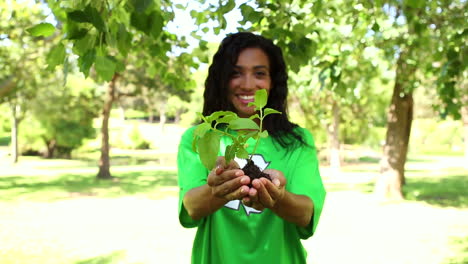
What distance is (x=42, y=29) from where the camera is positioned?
1.87m

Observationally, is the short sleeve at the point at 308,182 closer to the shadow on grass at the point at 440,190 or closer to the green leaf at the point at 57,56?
the green leaf at the point at 57,56

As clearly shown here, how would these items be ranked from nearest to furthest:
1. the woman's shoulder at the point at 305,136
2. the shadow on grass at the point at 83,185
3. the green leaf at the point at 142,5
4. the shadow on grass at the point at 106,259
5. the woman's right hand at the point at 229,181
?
the woman's right hand at the point at 229,181
the green leaf at the point at 142,5
the woman's shoulder at the point at 305,136
the shadow on grass at the point at 106,259
the shadow on grass at the point at 83,185

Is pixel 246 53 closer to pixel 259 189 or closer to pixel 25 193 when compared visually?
pixel 259 189

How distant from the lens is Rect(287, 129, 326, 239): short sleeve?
188 cm

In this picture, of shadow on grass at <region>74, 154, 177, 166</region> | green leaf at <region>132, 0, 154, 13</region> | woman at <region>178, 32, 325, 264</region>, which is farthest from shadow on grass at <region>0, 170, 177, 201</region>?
green leaf at <region>132, 0, 154, 13</region>

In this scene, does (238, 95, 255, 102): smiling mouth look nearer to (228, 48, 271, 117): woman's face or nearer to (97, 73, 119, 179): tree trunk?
(228, 48, 271, 117): woman's face

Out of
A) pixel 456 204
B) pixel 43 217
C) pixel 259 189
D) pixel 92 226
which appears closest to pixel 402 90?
pixel 456 204

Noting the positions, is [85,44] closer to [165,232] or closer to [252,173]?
[252,173]

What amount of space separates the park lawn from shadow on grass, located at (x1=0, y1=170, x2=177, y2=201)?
3cm

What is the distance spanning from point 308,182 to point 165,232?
7633 millimetres

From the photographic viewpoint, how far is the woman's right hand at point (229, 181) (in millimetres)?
1438

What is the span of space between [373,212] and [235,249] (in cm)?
1044

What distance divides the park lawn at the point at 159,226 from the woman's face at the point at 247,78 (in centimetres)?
529

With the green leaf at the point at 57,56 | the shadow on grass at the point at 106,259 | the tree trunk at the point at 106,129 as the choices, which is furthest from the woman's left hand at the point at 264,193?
the tree trunk at the point at 106,129
